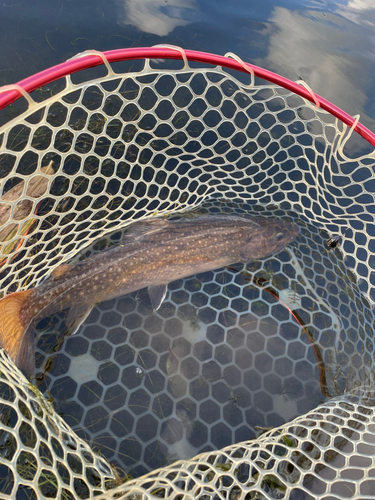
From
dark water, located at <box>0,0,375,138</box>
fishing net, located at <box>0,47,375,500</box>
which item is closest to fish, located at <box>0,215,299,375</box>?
Answer: fishing net, located at <box>0,47,375,500</box>

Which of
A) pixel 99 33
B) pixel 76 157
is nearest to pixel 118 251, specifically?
pixel 76 157

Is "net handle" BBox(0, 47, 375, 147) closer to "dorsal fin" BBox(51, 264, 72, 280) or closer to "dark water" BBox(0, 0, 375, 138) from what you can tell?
"dorsal fin" BBox(51, 264, 72, 280)

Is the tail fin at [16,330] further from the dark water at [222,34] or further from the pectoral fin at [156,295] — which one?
the dark water at [222,34]

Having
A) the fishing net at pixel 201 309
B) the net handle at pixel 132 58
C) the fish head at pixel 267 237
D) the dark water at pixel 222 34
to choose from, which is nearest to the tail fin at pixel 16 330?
the fishing net at pixel 201 309

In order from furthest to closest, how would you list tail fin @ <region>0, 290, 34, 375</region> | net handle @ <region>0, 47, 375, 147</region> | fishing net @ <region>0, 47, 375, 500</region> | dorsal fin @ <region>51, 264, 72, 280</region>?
1. dorsal fin @ <region>51, 264, 72, 280</region>
2. fishing net @ <region>0, 47, 375, 500</region>
3. tail fin @ <region>0, 290, 34, 375</region>
4. net handle @ <region>0, 47, 375, 147</region>

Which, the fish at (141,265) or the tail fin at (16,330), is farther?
the fish at (141,265)

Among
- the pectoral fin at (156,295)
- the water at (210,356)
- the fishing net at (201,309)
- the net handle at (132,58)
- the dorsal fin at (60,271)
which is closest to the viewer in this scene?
the net handle at (132,58)
